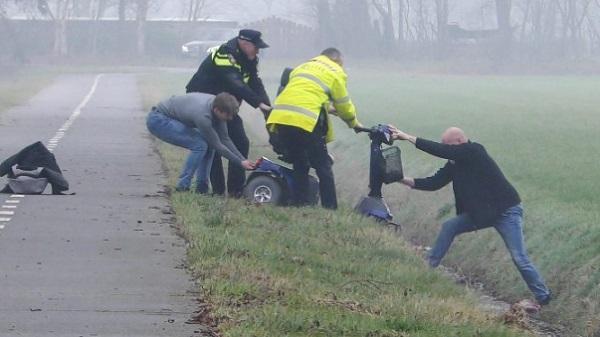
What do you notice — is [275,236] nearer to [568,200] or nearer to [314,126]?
[314,126]

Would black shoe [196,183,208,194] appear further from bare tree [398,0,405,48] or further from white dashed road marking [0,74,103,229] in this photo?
bare tree [398,0,405,48]

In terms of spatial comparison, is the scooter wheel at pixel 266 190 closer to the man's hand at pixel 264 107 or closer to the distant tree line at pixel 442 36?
the man's hand at pixel 264 107

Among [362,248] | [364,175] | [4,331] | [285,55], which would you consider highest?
[4,331]

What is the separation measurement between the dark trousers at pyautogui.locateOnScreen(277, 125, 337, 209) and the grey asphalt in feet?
4.65

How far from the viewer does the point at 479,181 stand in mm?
13375

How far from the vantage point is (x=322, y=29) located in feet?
248

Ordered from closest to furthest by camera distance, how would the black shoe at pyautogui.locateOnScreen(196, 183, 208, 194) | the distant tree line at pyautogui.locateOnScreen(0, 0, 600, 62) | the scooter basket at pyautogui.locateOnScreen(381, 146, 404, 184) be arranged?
1. the scooter basket at pyautogui.locateOnScreen(381, 146, 404, 184)
2. the black shoe at pyautogui.locateOnScreen(196, 183, 208, 194)
3. the distant tree line at pyautogui.locateOnScreen(0, 0, 600, 62)

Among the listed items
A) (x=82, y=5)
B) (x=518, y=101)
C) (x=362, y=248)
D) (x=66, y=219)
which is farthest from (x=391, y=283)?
(x=82, y=5)

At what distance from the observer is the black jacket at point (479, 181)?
13320 mm

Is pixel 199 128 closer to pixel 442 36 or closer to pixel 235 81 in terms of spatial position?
pixel 235 81

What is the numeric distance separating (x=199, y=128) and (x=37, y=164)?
179cm

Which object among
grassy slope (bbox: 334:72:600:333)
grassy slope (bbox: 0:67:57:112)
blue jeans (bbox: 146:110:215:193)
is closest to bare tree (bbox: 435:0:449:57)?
grassy slope (bbox: 0:67:57:112)

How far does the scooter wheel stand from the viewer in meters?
15.2

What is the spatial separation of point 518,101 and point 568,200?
22.8 m
